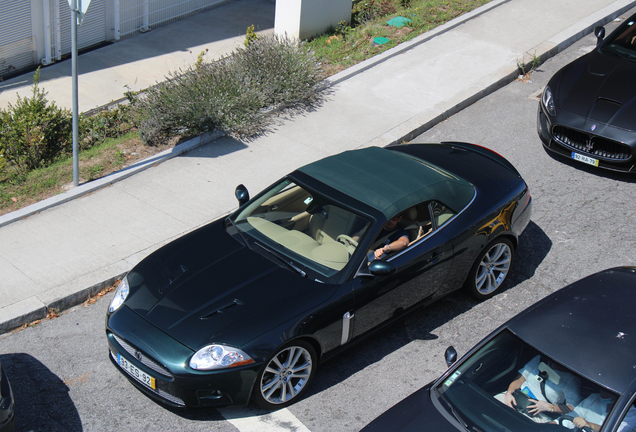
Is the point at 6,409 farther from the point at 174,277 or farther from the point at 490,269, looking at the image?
the point at 490,269

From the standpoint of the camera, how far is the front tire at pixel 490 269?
6250mm

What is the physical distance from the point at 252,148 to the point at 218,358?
485 cm

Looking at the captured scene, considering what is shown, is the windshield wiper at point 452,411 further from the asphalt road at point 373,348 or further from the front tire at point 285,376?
the front tire at point 285,376

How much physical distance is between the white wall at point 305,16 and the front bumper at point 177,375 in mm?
8341

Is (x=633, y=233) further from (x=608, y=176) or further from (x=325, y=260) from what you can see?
(x=325, y=260)

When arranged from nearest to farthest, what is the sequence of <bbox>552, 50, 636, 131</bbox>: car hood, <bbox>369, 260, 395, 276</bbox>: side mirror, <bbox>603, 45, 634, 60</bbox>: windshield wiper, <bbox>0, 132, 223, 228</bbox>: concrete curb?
1. <bbox>369, 260, 395, 276</bbox>: side mirror
2. <bbox>0, 132, 223, 228</bbox>: concrete curb
3. <bbox>552, 50, 636, 131</bbox>: car hood
4. <bbox>603, 45, 634, 60</bbox>: windshield wiper

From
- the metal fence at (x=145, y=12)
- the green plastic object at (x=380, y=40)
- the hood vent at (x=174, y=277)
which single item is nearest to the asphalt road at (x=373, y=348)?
the hood vent at (x=174, y=277)

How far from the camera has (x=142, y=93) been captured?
11562 mm

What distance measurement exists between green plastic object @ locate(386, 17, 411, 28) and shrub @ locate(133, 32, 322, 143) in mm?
2616

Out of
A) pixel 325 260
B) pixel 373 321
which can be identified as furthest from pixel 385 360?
pixel 325 260

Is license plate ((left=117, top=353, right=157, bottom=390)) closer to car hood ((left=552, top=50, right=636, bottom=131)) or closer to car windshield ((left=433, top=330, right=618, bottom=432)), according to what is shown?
car windshield ((left=433, top=330, right=618, bottom=432))

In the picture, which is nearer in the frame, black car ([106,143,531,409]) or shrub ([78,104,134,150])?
black car ([106,143,531,409])

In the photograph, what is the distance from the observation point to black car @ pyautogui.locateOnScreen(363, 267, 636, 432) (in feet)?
12.7

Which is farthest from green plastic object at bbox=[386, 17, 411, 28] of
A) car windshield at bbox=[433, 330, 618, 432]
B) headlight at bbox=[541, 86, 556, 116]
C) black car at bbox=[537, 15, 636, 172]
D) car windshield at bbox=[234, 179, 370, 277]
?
car windshield at bbox=[433, 330, 618, 432]
